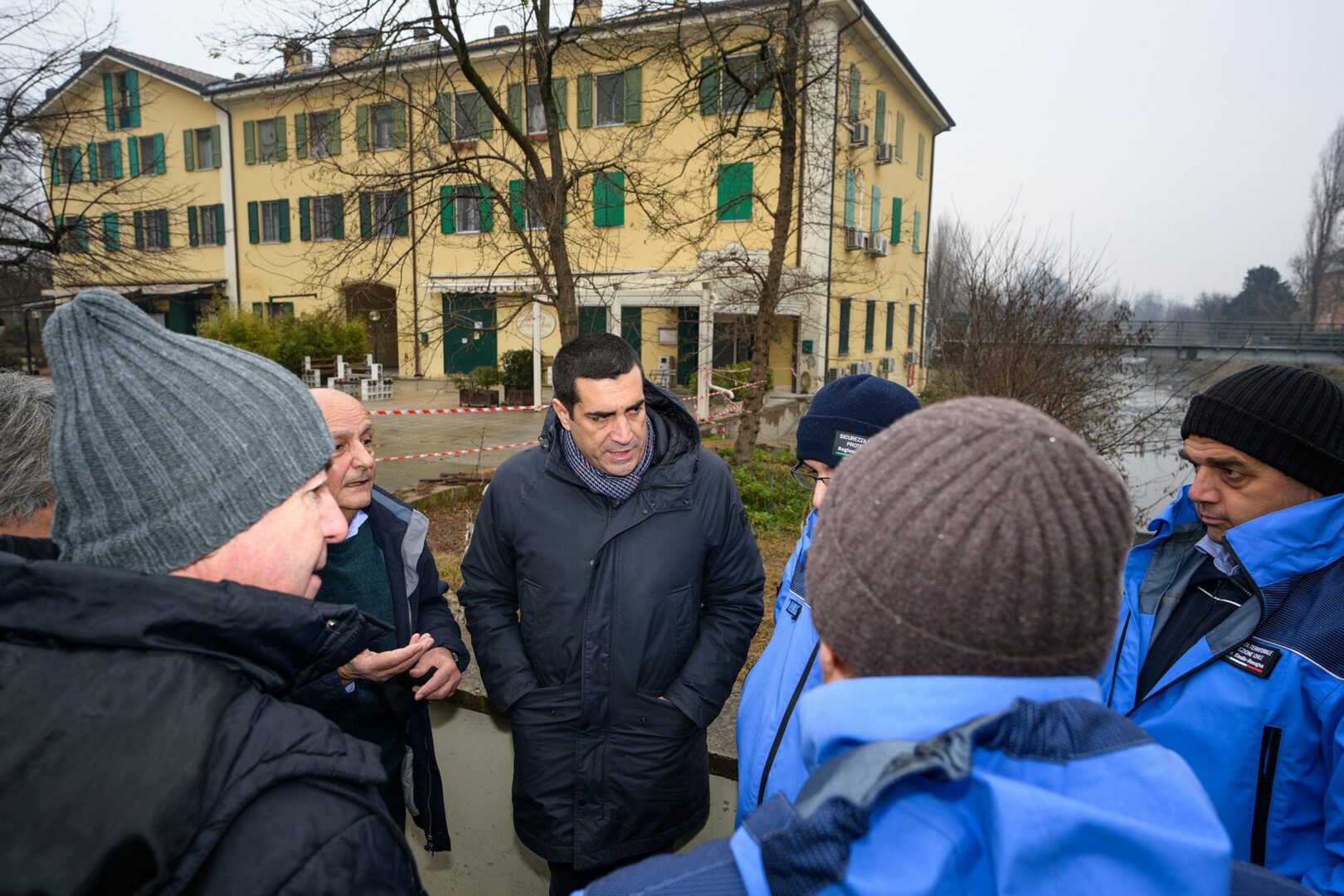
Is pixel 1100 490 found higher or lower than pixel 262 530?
higher

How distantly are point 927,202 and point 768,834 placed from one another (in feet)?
Result: 102

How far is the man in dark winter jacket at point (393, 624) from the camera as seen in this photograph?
230cm

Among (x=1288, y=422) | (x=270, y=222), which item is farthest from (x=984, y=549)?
(x=270, y=222)

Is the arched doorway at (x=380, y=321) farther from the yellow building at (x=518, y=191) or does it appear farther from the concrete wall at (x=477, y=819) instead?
the concrete wall at (x=477, y=819)

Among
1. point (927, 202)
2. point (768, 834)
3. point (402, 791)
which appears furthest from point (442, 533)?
point (927, 202)

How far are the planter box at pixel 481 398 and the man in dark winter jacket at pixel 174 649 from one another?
1835 centimetres

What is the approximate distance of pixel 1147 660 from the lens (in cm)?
191

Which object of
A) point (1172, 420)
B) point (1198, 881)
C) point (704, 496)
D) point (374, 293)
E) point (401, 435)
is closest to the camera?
point (1198, 881)

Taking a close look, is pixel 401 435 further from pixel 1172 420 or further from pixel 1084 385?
pixel 1172 420

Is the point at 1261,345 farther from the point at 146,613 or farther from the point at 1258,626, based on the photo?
the point at 146,613

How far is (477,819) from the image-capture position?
2.93m

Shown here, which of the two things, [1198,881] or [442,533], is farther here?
[442,533]

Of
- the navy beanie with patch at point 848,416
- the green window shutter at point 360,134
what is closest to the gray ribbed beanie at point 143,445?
the navy beanie with patch at point 848,416

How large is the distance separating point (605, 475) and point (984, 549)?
6.00 ft
